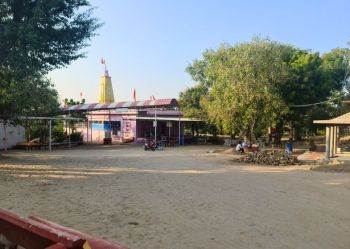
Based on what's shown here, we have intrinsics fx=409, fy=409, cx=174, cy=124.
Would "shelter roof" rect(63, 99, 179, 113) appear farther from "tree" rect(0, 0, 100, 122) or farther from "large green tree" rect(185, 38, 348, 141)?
"tree" rect(0, 0, 100, 122)

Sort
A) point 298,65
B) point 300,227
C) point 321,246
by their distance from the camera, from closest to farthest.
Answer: point 321,246
point 300,227
point 298,65

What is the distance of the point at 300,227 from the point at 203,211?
207 centimetres

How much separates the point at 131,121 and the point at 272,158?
21031mm

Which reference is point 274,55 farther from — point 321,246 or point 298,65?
point 321,246

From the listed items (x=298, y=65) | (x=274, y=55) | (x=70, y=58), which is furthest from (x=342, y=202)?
(x=298, y=65)

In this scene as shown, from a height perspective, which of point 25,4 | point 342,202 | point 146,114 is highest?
point 25,4

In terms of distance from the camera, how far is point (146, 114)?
39.0m

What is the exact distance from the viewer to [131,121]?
130 ft

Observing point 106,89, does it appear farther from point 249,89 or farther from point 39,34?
point 39,34

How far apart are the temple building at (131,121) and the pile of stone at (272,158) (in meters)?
14.5

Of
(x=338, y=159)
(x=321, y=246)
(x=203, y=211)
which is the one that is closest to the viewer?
(x=321, y=246)

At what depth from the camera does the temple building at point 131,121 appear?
1448 inches

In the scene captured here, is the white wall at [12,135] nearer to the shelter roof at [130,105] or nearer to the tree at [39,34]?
the shelter roof at [130,105]

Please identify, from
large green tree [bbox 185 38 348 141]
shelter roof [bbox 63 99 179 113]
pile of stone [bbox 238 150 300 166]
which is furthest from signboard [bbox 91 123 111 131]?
pile of stone [bbox 238 150 300 166]
